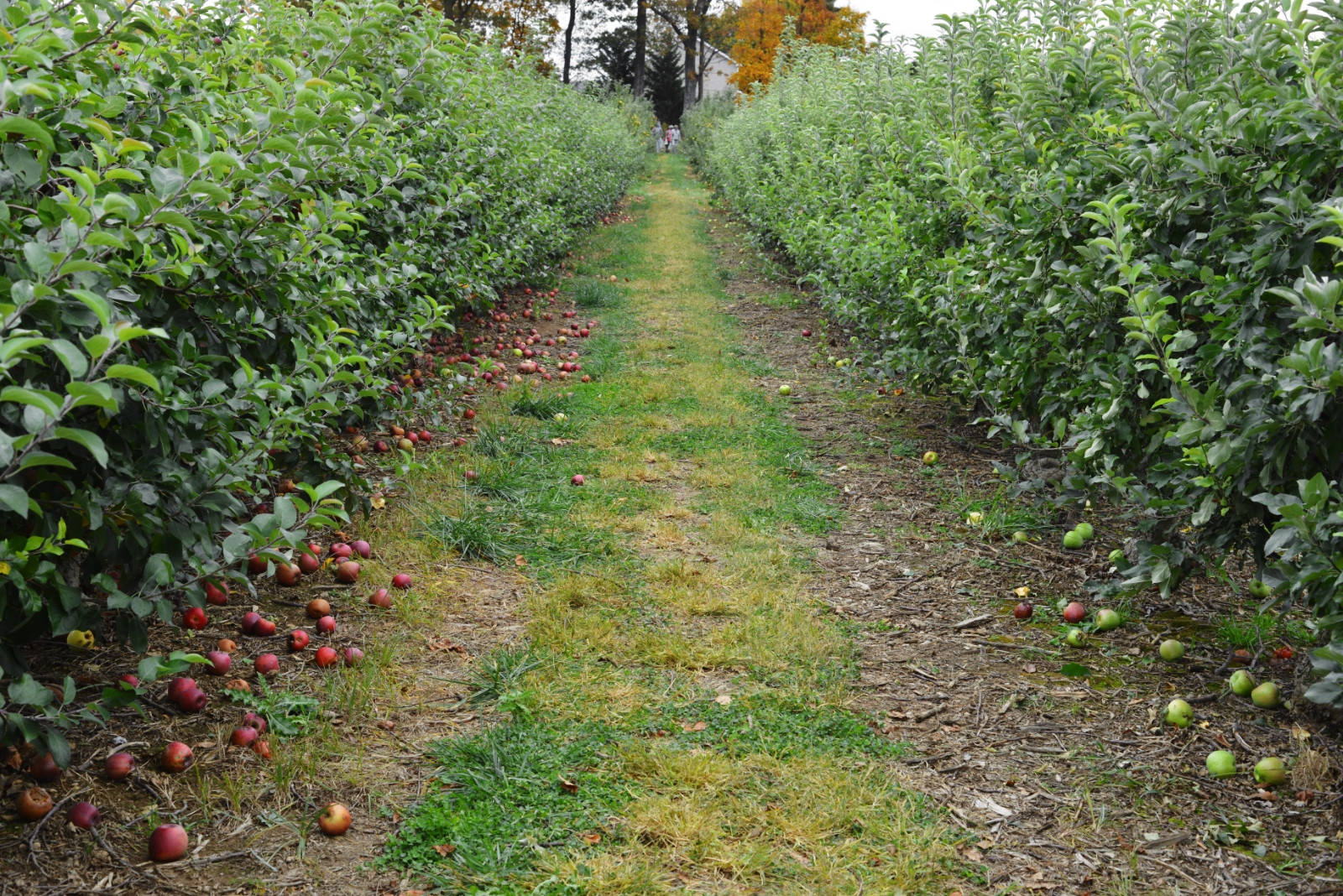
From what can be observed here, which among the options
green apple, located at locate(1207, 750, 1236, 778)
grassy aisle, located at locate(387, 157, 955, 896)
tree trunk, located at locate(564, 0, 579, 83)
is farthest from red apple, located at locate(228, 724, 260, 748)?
tree trunk, located at locate(564, 0, 579, 83)

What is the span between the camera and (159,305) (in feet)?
8.52

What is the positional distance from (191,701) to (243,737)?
0.23 metres

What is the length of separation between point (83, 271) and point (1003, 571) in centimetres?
381

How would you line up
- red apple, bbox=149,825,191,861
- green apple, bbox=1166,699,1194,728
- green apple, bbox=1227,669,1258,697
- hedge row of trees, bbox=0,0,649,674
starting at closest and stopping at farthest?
hedge row of trees, bbox=0,0,649,674, red apple, bbox=149,825,191,861, green apple, bbox=1166,699,1194,728, green apple, bbox=1227,669,1258,697

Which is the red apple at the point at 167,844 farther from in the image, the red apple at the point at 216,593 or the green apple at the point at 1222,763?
the green apple at the point at 1222,763

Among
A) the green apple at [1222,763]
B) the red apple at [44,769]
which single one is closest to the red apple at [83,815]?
the red apple at [44,769]

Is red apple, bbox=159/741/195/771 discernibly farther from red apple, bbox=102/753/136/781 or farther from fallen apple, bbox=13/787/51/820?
fallen apple, bbox=13/787/51/820

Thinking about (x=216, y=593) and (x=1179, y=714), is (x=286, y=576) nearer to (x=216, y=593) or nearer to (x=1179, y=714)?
(x=216, y=593)

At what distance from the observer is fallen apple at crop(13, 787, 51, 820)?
7.54ft

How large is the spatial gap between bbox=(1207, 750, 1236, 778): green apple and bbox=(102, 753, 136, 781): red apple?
3.21m

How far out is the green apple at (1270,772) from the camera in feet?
8.82

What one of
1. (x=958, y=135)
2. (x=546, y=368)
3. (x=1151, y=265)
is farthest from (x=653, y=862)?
(x=546, y=368)

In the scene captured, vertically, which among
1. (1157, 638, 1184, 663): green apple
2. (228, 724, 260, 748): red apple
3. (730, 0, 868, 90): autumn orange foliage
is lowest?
(228, 724, 260, 748): red apple

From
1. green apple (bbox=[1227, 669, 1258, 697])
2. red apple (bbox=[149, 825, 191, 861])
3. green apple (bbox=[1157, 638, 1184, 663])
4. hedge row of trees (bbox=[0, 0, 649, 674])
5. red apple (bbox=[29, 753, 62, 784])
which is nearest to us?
hedge row of trees (bbox=[0, 0, 649, 674])
